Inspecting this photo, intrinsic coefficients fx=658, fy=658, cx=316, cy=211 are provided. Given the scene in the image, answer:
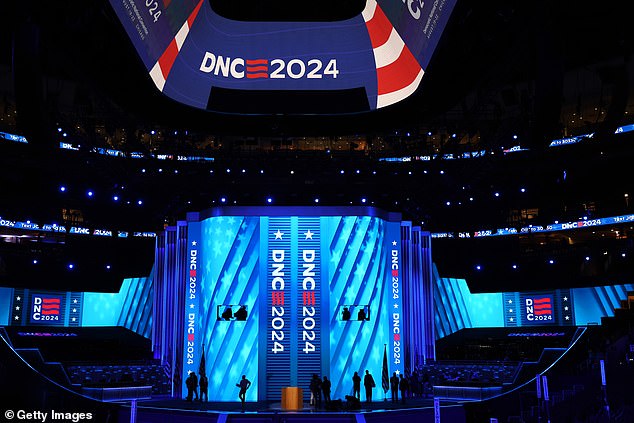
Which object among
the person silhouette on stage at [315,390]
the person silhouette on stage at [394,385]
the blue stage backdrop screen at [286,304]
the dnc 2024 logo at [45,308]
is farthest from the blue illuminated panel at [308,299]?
the dnc 2024 logo at [45,308]

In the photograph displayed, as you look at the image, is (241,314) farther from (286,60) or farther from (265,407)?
(286,60)

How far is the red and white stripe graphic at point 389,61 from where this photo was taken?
1706 cm

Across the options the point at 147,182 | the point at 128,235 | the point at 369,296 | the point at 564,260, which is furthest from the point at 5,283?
the point at 564,260

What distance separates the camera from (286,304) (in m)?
23.9

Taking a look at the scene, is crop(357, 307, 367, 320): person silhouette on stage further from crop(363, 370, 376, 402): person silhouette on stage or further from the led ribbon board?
the led ribbon board

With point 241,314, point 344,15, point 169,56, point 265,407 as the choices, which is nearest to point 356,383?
point 265,407

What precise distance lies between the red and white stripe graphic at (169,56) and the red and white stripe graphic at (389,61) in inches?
190

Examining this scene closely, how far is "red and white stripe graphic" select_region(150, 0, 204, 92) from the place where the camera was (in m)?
16.3

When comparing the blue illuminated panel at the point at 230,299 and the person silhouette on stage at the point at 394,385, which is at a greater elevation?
the blue illuminated panel at the point at 230,299

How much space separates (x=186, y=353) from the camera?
24328 mm

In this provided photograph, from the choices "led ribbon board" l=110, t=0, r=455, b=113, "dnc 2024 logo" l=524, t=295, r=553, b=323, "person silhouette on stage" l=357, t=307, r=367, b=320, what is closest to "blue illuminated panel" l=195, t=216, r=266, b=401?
"person silhouette on stage" l=357, t=307, r=367, b=320

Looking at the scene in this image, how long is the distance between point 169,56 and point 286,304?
1050cm

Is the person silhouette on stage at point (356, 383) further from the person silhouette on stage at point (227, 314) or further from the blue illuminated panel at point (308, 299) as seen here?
the person silhouette on stage at point (227, 314)

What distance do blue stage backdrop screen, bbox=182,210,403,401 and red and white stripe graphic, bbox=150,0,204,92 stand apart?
8452 millimetres
